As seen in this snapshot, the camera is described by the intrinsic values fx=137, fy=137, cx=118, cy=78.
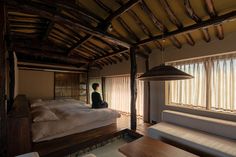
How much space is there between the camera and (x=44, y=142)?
113 inches

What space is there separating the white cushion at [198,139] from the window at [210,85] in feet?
3.51

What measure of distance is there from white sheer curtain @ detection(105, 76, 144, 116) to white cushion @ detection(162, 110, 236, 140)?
5.86 ft

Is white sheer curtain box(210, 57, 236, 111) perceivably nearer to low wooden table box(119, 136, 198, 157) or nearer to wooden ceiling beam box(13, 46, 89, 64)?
low wooden table box(119, 136, 198, 157)

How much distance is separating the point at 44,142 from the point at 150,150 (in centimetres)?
221

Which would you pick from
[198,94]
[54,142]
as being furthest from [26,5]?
[198,94]

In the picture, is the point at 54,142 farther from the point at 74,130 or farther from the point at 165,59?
the point at 165,59

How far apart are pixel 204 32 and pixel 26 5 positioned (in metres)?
3.66

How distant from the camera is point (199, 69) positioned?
374 cm

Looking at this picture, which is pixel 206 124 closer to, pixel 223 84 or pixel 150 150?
pixel 223 84

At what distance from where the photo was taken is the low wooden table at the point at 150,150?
1.86 m

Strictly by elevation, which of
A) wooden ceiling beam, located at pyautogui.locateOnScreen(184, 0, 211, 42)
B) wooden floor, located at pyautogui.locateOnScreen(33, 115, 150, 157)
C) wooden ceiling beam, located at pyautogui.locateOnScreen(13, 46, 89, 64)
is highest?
wooden ceiling beam, located at pyautogui.locateOnScreen(184, 0, 211, 42)

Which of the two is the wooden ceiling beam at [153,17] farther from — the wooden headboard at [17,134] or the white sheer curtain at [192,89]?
the wooden headboard at [17,134]

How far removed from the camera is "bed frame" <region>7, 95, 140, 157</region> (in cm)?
219

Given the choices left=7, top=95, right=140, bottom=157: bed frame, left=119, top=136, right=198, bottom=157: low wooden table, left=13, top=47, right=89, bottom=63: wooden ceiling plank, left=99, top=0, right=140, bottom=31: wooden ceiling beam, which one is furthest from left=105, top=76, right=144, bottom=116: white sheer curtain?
left=119, top=136, right=198, bottom=157: low wooden table
